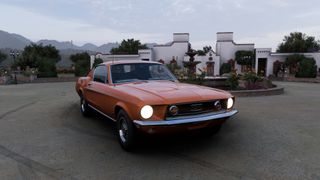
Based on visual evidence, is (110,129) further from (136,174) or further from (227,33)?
(227,33)

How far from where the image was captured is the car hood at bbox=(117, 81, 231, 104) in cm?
396

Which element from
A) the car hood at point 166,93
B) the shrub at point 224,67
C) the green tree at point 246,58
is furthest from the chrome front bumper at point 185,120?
the green tree at point 246,58

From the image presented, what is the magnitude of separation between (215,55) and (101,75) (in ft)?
88.3

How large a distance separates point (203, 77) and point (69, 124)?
279 inches

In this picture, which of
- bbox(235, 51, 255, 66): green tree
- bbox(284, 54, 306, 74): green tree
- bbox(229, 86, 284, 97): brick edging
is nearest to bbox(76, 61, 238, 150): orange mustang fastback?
bbox(229, 86, 284, 97): brick edging

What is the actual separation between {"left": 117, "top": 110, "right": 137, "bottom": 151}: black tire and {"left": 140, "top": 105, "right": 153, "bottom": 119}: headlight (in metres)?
0.36

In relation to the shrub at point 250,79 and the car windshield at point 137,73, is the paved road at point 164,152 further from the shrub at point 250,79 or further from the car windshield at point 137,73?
the shrub at point 250,79

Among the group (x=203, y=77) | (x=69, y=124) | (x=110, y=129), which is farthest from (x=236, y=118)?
(x=203, y=77)

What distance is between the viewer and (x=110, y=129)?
6035 millimetres

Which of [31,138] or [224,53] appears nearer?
[31,138]

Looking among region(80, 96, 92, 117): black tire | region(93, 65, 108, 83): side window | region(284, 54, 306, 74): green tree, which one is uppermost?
region(284, 54, 306, 74): green tree

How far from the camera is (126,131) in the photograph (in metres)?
4.43

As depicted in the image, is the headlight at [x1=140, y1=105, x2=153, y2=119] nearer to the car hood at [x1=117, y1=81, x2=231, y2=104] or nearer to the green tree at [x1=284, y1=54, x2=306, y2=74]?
the car hood at [x1=117, y1=81, x2=231, y2=104]

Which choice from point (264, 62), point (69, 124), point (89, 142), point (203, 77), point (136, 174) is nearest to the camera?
point (136, 174)
